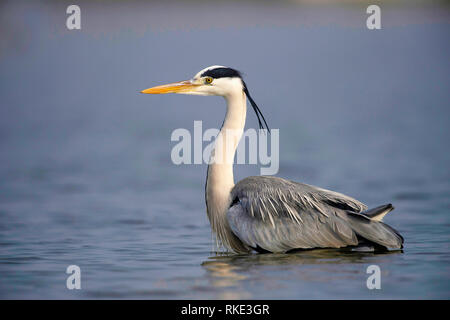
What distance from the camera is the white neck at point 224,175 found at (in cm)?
1020

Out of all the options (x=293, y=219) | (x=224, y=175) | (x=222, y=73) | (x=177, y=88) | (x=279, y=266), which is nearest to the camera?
(x=279, y=266)

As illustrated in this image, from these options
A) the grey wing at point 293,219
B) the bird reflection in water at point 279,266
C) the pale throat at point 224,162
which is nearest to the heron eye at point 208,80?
the pale throat at point 224,162

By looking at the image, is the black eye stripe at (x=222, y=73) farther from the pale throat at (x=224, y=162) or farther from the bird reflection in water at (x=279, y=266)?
the bird reflection in water at (x=279, y=266)

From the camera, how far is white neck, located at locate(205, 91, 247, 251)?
33.5 feet

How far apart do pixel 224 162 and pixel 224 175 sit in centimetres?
18

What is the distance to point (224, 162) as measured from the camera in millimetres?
10336

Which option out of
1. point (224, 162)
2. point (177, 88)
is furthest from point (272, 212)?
point (177, 88)

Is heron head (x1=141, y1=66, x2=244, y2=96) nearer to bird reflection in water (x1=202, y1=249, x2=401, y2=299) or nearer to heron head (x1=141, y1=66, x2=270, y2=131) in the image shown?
heron head (x1=141, y1=66, x2=270, y2=131)

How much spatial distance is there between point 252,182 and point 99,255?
2.20 m

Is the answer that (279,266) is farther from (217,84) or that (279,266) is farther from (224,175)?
(217,84)

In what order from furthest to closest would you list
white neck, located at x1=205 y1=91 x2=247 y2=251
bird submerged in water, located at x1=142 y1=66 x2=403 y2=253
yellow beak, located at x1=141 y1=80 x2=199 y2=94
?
yellow beak, located at x1=141 y1=80 x2=199 y2=94
white neck, located at x1=205 y1=91 x2=247 y2=251
bird submerged in water, located at x1=142 y1=66 x2=403 y2=253

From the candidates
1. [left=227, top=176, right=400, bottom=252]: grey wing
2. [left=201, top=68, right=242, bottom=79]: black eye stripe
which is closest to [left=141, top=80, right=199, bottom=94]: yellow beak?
[left=201, top=68, right=242, bottom=79]: black eye stripe

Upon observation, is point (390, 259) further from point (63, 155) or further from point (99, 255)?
point (63, 155)

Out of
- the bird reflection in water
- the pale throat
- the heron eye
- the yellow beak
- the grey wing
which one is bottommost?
the bird reflection in water
